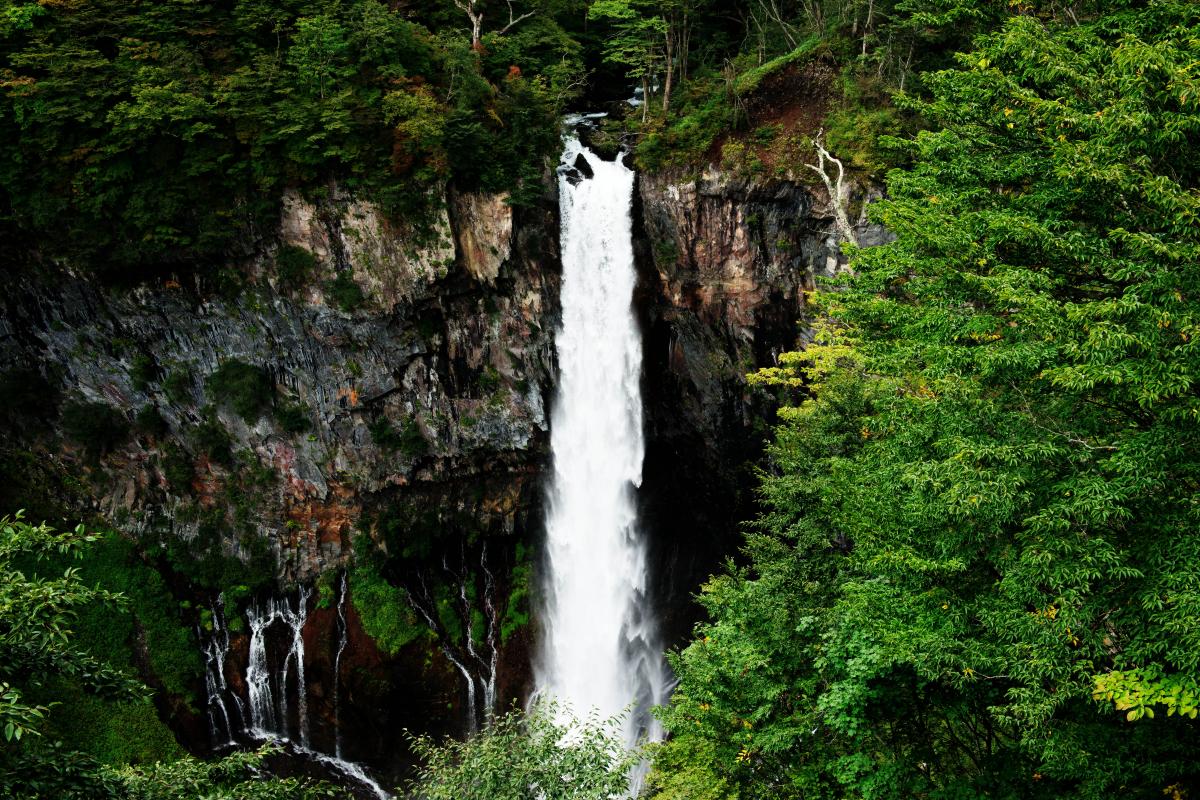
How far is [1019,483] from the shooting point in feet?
22.0

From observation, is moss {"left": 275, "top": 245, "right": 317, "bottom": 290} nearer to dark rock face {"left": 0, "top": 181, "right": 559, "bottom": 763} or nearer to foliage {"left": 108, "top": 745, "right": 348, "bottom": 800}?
dark rock face {"left": 0, "top": 181, "right": 559, "bottom": 763}

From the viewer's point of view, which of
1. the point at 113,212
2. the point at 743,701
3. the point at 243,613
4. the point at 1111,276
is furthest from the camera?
the point at 243,613

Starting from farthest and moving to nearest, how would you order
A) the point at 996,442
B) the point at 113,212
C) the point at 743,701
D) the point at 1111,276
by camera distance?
the point at 113,212 < the point at 743,701 < the point at 996,442 < the point at 1111,276

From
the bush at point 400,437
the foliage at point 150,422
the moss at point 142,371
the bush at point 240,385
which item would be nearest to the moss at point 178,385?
the moss at point 142,371

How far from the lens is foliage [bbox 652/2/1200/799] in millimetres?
6035

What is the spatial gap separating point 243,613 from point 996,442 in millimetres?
22710

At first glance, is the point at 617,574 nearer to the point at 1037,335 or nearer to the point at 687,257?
the point at 687,257

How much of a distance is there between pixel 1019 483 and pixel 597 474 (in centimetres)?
1637

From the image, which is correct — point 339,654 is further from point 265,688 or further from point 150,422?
point 150,422

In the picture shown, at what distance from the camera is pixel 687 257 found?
2081cm

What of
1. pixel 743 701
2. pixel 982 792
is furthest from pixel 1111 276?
pixel 743 701

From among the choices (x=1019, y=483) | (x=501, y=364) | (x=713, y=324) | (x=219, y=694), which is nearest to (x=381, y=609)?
(x=219, y=694)

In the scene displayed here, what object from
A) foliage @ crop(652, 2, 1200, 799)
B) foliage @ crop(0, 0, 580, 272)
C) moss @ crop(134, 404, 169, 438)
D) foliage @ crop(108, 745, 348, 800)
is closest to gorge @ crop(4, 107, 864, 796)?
moss @ crop(134, 404, 169, 438)

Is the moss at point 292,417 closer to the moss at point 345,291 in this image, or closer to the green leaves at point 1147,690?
the moss at point 345,291
